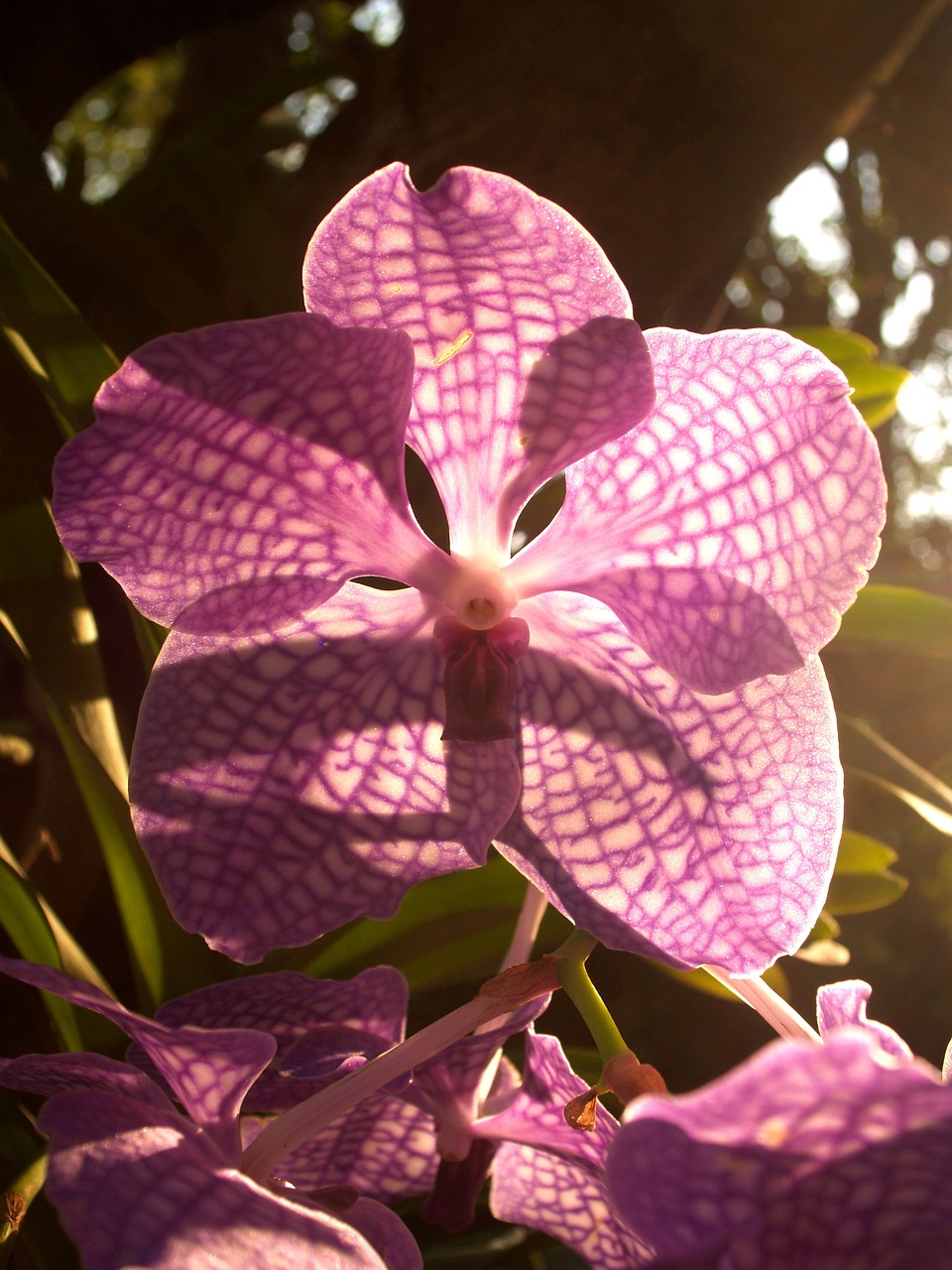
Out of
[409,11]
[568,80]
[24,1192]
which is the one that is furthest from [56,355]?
[409,11]

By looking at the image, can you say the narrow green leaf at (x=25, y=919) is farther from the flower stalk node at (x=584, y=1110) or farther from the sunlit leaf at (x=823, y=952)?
the sunlit leaf at (x=823, y=952)

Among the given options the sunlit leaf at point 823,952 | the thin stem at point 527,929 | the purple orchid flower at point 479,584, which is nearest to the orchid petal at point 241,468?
the purple orchid flower at point 479,584

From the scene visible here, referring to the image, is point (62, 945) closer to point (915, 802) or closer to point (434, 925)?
point (434, 925)

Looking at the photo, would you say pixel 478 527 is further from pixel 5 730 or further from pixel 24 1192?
pixel 5 730

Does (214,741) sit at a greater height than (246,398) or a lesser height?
lesser

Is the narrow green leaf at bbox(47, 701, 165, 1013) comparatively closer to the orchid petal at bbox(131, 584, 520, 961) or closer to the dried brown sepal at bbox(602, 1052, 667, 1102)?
the orchid petal at bbox(131, 584, 520, 961)

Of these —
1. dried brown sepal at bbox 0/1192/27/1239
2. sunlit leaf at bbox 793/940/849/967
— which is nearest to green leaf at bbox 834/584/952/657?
sunlit leaf at bbox 793/940/849/967
